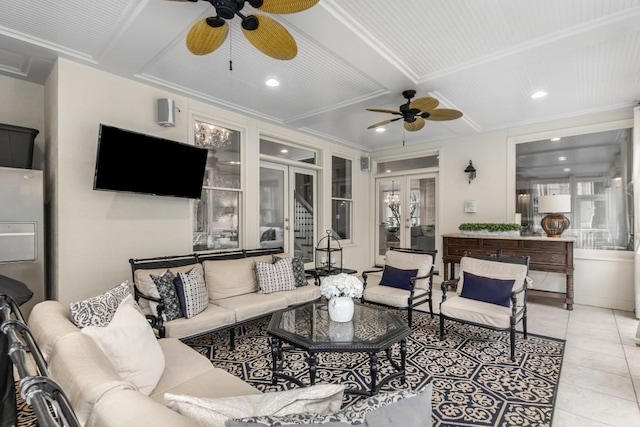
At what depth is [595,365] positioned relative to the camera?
2885 mm

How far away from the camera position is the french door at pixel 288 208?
5.42m

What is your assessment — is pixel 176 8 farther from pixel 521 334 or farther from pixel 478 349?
pixel 521 334

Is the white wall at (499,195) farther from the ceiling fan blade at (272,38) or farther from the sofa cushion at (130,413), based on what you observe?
the sofa cushion at (130,413)

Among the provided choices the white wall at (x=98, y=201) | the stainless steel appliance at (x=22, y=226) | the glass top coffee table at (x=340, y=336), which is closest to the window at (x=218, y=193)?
the white wall at (x=98, y=201)

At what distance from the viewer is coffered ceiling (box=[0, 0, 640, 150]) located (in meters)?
2.44

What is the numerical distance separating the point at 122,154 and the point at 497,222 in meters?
5.58

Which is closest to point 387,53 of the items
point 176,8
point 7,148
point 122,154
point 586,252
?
point 176,8

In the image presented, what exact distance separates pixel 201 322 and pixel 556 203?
16.1 feet

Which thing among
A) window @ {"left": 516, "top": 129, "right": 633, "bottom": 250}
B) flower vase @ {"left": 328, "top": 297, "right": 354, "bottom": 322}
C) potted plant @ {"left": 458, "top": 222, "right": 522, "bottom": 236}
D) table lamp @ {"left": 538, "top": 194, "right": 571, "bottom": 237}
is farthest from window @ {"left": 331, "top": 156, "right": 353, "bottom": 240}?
flower vase @ {"left": 328, "top": 297, "right": 354, "bottom": 322}

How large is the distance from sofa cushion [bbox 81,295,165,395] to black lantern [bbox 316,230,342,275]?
4.25 m

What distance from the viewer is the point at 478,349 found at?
10.7 ft

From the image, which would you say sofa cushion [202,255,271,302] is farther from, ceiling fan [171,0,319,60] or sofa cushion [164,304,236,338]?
ceiling fan [171,0,319,60]

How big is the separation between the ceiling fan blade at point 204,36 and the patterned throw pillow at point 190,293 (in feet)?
6.48

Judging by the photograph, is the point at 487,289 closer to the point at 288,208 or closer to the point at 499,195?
the point at 499,195
